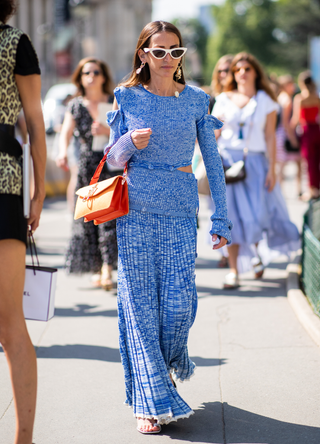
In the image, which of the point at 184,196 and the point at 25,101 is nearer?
the point at 25,101

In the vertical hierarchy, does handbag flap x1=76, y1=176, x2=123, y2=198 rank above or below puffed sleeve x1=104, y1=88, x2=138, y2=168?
below

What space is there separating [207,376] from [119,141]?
1.63 metres

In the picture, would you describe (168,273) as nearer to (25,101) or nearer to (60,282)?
(25,101)

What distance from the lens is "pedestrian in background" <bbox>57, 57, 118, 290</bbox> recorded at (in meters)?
6.38

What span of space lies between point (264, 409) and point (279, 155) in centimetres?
1040

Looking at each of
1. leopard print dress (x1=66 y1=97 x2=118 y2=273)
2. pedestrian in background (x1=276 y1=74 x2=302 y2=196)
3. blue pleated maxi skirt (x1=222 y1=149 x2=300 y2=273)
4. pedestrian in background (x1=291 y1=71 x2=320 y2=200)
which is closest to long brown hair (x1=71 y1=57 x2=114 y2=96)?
leopard print dress (x1=66 y1=97 x2=118 y2=273)

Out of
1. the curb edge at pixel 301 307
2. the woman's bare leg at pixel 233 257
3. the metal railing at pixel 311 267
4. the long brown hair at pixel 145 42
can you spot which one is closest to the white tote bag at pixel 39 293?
the long brown hair at pixel 145 42

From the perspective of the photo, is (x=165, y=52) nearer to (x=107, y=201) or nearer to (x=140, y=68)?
(x=140, y=68)

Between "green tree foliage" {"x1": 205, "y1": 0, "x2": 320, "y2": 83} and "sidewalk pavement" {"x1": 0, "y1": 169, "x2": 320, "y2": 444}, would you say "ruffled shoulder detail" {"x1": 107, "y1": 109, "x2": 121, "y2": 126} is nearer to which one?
"sidewalk pavement" {"x1": 0, "y1": 169, "x2": 320, "y2": 444}

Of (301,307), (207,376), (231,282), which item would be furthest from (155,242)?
(231,282)

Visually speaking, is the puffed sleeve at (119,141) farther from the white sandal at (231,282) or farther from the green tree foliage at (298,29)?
the green tree foliage at (298,29)

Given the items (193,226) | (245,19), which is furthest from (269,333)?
(245,19)

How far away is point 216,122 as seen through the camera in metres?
3.46

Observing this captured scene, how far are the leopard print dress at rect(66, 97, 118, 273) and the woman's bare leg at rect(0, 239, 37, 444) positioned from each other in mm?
3701
